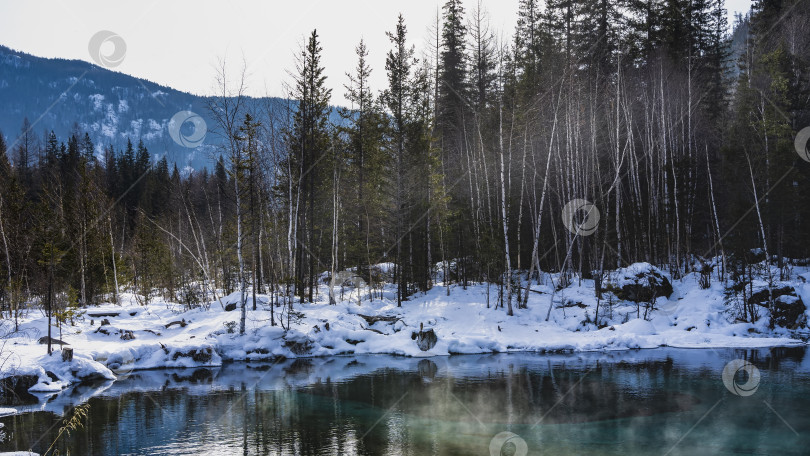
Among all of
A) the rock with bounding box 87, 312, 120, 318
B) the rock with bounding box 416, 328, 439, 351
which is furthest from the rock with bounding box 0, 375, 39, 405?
the rock with bounding box 416, 328, 439, 351

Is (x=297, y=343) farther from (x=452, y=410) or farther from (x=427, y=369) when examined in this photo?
(x=452, y=410)

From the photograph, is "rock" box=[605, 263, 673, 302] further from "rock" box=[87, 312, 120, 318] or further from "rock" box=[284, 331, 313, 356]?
"rock" box=[87, 312, 120, 318]

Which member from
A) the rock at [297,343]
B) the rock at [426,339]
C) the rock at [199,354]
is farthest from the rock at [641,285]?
the rock at [199,354]

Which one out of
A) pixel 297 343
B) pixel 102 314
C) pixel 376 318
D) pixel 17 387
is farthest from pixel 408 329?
pixel 17 387

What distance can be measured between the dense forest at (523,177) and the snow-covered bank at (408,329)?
1720 mm

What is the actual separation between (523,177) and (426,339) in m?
10.2

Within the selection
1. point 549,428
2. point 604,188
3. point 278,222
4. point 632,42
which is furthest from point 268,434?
point 632,42

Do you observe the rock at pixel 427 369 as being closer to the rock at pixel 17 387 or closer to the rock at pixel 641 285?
the rock at pixel 641 285

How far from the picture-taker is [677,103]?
30.1m

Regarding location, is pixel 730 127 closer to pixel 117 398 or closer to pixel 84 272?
pixel 117 398

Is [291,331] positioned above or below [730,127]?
below

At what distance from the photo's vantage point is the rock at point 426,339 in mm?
22516

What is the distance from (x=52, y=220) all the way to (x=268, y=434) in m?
20.9

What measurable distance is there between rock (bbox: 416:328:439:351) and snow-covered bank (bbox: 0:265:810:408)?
199 millimetres
